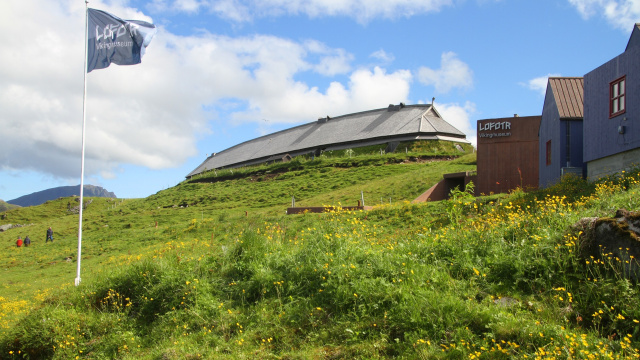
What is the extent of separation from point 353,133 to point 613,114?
46880 millimetres

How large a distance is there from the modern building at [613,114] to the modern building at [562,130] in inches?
63.9

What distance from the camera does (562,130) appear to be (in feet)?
71.7

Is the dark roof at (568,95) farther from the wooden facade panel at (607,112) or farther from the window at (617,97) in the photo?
the window at (617,97)

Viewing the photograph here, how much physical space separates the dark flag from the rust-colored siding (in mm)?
21421

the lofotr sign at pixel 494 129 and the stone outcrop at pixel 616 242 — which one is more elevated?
the lofotr sign at pixel 494 129

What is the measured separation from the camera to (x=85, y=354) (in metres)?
7.93

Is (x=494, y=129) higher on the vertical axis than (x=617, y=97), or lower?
higher

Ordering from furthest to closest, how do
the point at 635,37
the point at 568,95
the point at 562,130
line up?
the point at 568,95 → the point at 562,130 → the point at 635,37

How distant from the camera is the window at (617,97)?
55.9ft

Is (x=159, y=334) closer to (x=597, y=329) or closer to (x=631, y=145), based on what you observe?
(x=597, y=329)

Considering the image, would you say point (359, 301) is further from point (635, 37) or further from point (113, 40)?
point (635, 37)

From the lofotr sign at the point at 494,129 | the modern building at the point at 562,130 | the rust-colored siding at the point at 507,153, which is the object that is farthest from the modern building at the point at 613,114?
the lofotr sign at the point at 494,129

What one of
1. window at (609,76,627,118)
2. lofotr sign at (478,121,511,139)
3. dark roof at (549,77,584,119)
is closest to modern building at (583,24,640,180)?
window at (609,76,627,118)

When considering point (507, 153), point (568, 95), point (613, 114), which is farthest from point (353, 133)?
point (613, 114)
